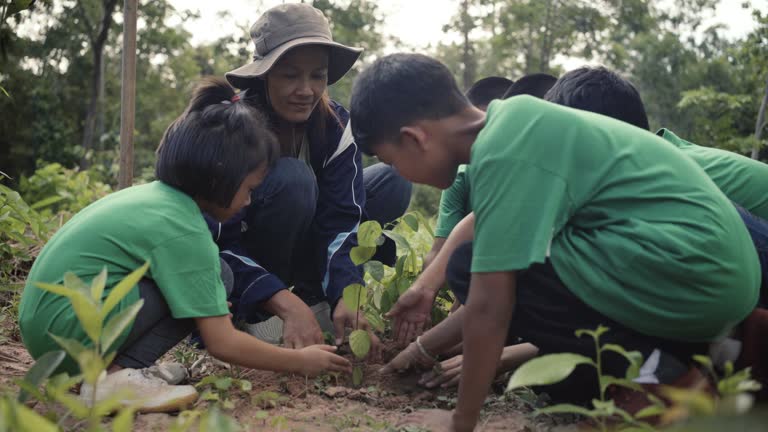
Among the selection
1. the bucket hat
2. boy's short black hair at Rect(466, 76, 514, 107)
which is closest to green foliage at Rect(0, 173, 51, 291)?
the bucket hat

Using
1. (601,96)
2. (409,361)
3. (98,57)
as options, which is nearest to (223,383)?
(409,361)

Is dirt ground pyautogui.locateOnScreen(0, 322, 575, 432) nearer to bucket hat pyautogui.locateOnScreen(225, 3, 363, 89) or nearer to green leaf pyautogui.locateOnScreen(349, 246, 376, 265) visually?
green leaf pyautogui.locateOnScreen(349, 246, 376, 265)

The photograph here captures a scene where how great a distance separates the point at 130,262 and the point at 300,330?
61 cm

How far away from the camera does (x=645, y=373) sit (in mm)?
1529

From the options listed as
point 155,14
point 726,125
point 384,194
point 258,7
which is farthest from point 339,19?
point 384,194

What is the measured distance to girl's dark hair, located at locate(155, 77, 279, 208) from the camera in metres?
1.81

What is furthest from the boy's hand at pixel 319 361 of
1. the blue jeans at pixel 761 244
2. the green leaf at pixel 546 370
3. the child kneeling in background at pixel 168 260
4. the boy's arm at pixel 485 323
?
the blue jeans at pixel 761 244

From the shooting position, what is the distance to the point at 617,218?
1499 millimetres

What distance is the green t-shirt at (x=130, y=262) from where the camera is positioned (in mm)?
1692

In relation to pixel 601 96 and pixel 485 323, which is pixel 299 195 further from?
pixel 485 323

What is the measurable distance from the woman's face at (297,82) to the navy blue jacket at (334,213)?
0.19m

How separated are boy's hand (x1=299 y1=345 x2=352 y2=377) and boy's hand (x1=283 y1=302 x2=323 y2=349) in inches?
4.8

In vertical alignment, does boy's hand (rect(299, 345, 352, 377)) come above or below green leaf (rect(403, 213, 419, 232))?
below

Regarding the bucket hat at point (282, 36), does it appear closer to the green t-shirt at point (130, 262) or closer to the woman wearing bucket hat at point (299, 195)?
the woman wearing bucket hat at point (299, 195)
